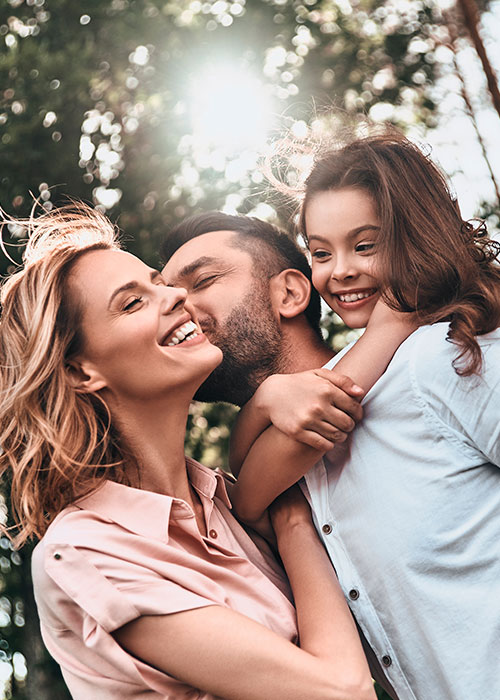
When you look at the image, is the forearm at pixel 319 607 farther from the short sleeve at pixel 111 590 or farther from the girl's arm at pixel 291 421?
the short sleeve at pixel 111 590

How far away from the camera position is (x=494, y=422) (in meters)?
2.37

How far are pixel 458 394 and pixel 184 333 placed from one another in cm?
98

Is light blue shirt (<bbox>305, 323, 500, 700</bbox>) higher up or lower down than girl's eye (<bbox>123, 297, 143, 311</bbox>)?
lower down

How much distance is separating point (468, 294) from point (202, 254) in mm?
1291

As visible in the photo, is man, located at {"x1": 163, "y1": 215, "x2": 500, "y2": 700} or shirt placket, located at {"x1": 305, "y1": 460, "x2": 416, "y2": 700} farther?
shirt placket, located at {"x1": 305, "y1": 460, "x2": 416, "y2": 700}

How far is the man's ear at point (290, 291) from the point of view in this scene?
3.58 m

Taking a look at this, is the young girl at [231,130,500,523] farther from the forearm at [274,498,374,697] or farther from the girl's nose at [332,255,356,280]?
the forearm at [274,498,374,697]

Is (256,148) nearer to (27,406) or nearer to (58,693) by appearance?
(27,406)

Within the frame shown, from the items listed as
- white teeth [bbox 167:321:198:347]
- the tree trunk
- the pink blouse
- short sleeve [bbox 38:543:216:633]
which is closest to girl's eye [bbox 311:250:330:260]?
white teeth [bbox 167:321:198:347]

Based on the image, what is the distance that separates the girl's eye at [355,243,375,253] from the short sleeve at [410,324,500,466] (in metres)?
0.56

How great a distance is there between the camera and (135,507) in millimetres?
2549

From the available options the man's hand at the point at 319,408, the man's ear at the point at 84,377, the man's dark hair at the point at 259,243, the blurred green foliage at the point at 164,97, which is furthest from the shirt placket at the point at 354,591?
the blurred green foliage at the point at 164,97

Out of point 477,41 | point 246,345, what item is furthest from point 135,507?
point 477,41

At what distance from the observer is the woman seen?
88.0 inches
